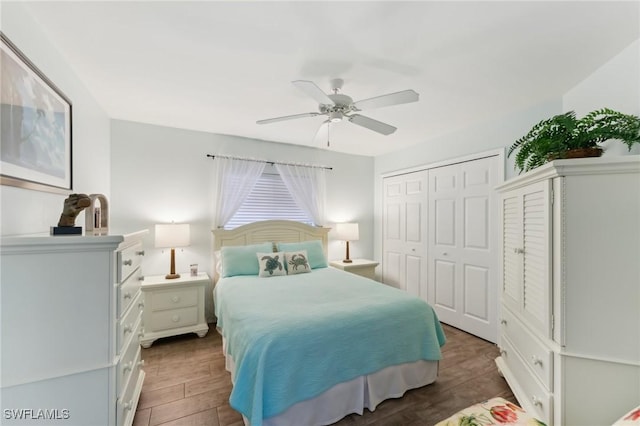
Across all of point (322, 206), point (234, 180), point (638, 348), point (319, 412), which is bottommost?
point (319, 412)

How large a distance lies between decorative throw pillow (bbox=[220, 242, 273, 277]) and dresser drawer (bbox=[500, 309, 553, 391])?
247cm

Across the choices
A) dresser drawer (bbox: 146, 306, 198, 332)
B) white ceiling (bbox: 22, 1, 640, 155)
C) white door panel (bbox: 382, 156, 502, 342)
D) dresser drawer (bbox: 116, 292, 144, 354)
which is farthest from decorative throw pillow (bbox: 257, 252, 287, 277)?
white door panel (bbox: 382, 156, 502, 342)

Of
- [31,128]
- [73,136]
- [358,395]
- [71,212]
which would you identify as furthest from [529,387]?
[73,136]

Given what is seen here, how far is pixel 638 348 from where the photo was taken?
4.16ft

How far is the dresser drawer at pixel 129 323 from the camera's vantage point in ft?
4.36

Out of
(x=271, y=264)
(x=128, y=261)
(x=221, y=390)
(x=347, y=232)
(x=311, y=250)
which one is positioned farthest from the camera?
(x=347, y=232)

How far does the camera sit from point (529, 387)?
1.67 meters

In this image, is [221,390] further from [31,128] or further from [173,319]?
[31,128]

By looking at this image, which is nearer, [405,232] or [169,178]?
[169,178]

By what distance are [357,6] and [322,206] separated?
2.92 meters

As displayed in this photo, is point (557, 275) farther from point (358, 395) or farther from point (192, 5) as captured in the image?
point (192, 5)

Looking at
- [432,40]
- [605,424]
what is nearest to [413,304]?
[605,424]

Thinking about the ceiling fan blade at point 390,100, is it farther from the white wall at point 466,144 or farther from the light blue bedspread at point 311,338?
the white wall at point 466,144

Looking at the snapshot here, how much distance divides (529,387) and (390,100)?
7.03 ft
